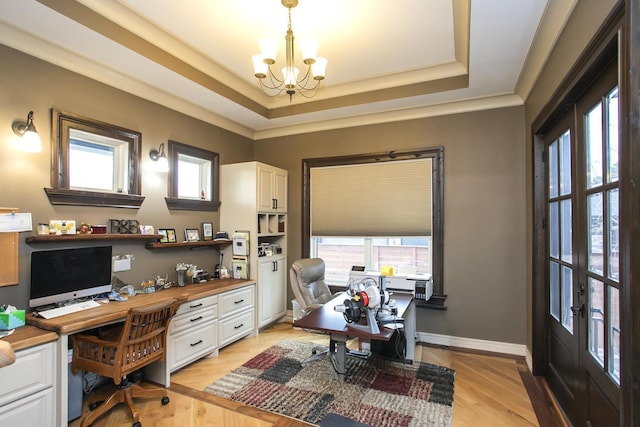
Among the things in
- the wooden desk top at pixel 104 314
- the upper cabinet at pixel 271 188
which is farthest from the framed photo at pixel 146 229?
the upper cabinet at pixel 271 188

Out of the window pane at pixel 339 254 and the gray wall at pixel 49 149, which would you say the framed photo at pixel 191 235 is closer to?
the gray wall at pixel 49 149

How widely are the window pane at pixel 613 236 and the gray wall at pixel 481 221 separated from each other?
192 centimetres

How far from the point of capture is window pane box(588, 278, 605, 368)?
1856 millimetres

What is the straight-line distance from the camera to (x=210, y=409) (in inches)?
101

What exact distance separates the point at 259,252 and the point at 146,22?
2759mm

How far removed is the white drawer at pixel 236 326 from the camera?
359 centimetres

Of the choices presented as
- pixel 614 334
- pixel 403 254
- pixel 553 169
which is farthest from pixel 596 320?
pixel 403 254

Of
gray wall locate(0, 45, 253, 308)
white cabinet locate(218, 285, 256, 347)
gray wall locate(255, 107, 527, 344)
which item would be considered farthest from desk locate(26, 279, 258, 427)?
gray wall locate(255, 107, 527, 344)

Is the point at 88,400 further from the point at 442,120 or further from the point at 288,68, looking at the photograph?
the point at 442,120

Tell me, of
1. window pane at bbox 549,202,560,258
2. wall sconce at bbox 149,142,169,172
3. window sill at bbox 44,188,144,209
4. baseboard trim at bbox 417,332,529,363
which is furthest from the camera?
baseboard trim at bbox 417,332,529,363

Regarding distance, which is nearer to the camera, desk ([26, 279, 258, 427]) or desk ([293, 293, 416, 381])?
desk ([26, 279, 258, 427])

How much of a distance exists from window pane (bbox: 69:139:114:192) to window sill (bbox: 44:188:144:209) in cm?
13

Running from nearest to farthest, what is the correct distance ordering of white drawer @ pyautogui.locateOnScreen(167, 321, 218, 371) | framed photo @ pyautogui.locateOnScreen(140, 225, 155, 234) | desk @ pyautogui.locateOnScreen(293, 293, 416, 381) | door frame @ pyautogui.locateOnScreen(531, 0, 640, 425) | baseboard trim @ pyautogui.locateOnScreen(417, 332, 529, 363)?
door frame @ pyautogui.locateOnScreen(531, 0, 640, 425) < desk @ pyautogui.locateOnScreen(293, 293, 416, 381) < white drawer @ pyautogui.locateOnScreen(167, 321, 218, 371) < framed photo @ pyautogui.locateOnScreen(140, 225, 155, 234) < baseboard trim @ pyautogui.locateOnScreen(417, 332, 529, 363)

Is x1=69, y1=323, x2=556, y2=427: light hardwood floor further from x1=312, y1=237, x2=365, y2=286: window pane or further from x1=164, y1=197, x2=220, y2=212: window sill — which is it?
x1=164, y1=197, x2=220, y2=212: window sill
